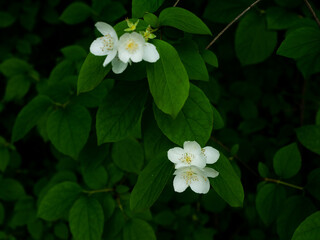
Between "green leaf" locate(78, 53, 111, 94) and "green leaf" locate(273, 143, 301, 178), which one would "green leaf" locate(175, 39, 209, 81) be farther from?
"green leaf" locate(273, 143, 301, 178)

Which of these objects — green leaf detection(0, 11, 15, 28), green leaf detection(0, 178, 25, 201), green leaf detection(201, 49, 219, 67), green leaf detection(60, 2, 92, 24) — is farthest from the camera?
green leaf detection(0, 11, 15, 28)

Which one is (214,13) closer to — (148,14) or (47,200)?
(148,14)

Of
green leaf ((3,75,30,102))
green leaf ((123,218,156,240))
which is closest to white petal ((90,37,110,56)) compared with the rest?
green leaf ((123,218,156,240))

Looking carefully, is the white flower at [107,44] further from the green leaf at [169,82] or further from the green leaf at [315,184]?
the green leaf at [315,184]

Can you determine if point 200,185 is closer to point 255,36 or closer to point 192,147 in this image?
point 192,147

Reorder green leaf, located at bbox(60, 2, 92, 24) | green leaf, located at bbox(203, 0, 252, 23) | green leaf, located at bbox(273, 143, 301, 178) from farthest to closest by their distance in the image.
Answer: green leaf, located at bbox(60, 2, 92, 24)
green leaf, located at bbox(203, 0, 252, 23)
green leaf, located at bbox(273, 143, 301, 178)

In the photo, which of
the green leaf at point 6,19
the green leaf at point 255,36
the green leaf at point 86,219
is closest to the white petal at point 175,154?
the green leaf at point 86,219
